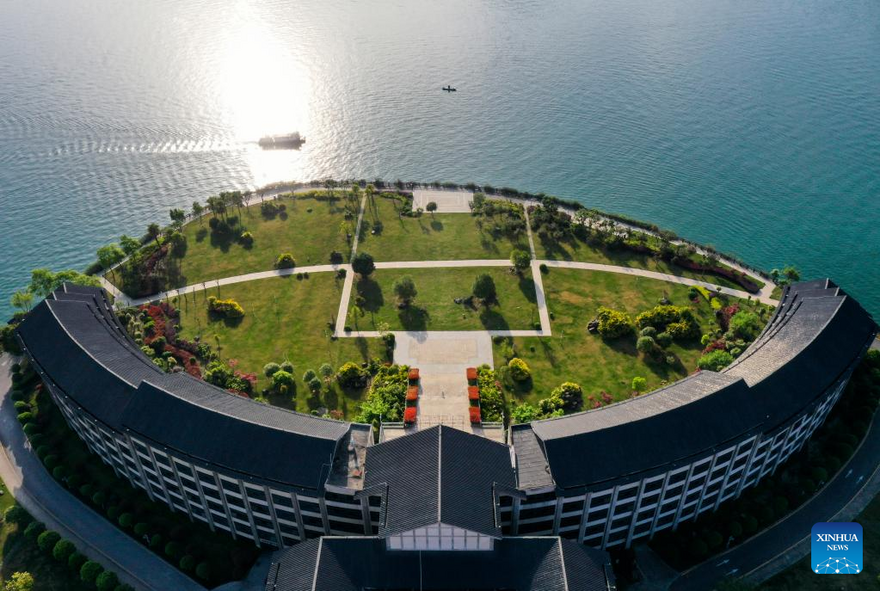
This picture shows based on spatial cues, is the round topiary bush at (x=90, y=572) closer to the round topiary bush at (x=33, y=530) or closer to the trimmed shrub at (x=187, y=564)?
the trimmed shrub at (x=187, y=564)

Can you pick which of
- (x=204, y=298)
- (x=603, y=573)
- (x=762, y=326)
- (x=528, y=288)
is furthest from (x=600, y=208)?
(x=603, y=573)

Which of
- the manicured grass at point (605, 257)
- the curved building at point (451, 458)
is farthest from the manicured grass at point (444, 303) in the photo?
the curved building at point (451, 458)

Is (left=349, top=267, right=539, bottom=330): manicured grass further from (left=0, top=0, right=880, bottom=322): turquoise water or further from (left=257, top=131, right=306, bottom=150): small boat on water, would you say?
(left=257, top=131, right=306, bottom=150): small boat on water

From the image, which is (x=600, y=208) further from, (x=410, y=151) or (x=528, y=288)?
(x=410, y=151)

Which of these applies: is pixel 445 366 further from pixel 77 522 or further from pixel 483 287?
pixel 77 522

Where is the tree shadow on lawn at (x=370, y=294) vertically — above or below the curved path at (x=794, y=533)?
above

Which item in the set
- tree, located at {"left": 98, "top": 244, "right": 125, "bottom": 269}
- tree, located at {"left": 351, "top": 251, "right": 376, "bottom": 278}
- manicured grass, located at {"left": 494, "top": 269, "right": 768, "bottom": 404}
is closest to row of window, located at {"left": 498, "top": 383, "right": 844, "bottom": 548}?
manicured grass, located at {"left": 494, "top": 269, "right": 768, "bottom": 404}
